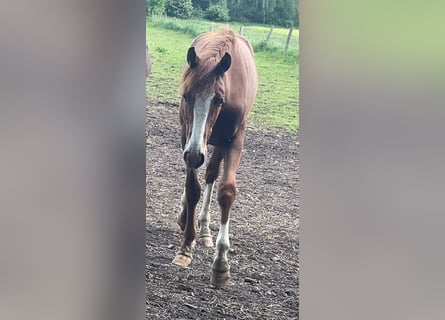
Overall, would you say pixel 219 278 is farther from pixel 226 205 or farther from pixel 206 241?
pixel 226 205

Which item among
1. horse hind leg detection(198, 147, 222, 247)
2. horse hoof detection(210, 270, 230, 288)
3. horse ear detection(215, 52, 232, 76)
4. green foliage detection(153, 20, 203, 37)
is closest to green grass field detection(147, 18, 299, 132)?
green foliage detection(153, 20, 203, 37)

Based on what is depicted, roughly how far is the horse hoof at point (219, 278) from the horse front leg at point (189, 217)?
0.16m

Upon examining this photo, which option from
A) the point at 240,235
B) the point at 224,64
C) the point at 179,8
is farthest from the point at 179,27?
the point at 240,235

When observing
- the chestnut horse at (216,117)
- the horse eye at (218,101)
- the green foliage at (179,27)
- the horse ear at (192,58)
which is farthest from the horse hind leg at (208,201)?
the green foliage at (179,27)

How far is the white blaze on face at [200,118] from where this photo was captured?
2830mm

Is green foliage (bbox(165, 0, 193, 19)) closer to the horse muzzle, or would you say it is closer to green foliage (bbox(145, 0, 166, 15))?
green foliage (bbox(145, 0, 166, 15))

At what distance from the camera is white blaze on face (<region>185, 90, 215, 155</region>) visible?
9.29 ft

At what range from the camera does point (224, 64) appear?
2.79 meters

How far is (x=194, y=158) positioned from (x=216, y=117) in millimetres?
246

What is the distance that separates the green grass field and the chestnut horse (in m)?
0.04
